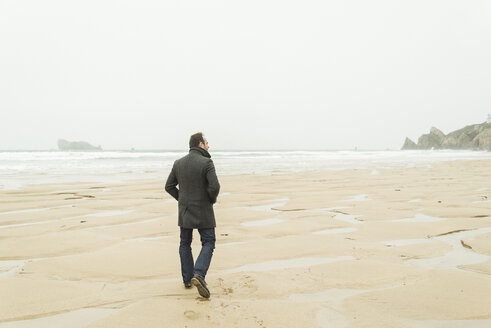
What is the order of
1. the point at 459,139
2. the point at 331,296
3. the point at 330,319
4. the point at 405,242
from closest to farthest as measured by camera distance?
the point at 330,319 → the point at 331,296 → the point at 405,242 → the point at 459,139

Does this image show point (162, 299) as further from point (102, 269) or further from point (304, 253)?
point (304, 253)

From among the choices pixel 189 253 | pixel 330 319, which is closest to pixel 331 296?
pixel 330 319

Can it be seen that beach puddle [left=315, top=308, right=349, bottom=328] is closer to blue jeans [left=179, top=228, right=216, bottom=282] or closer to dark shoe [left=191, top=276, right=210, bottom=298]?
dark shoe [left=191, top=276, right=210, bottom=298]

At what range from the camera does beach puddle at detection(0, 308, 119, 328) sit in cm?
331

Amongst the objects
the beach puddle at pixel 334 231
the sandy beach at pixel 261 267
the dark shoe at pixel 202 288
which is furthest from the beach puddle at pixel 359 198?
the dark shoe at pixel 202 288

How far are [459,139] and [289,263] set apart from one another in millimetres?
114232

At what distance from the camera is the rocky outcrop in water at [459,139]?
85.8 metres

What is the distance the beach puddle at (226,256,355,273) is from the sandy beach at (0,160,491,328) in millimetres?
16

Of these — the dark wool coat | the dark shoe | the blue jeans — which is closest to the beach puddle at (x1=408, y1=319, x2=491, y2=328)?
the dark shoe

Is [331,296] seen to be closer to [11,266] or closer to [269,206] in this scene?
[11,266]

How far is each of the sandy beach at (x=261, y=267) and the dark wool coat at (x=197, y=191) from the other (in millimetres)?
837

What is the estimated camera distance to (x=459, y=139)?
100m

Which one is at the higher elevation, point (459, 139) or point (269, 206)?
point (459, 139)

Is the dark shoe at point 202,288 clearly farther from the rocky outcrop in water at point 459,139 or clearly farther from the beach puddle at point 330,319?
the rocky outcrop in water at point 459,139
